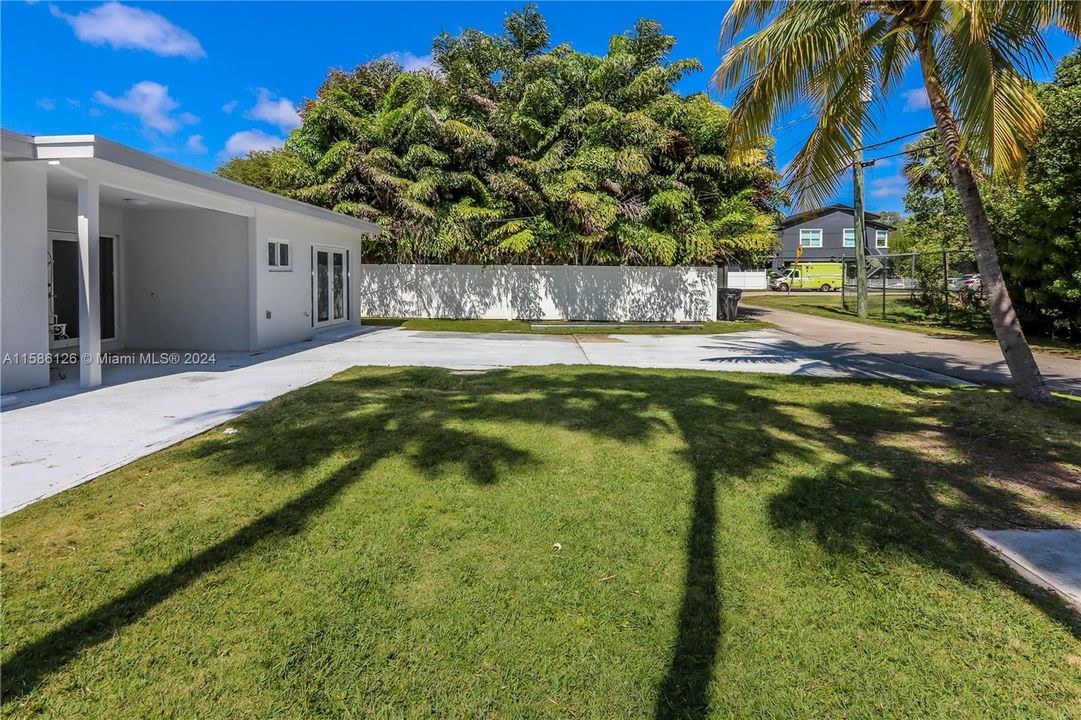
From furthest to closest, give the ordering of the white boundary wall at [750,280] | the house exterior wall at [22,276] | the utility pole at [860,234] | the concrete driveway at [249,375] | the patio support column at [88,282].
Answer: the white boundary wall at [750,280]
the utility pole at [860,234]
the patio support column at [88,282]
the house exterior wall at [22,276]
the concrete driveway at [249,375]

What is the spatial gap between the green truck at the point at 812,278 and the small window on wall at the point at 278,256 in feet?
123

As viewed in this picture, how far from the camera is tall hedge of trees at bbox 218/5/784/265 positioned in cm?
1831

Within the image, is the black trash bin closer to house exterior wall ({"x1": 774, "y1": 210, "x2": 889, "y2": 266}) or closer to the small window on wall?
the small window on wall

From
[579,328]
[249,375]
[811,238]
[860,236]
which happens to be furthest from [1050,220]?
[811,238]

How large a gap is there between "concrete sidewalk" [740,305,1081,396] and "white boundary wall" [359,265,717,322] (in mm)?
3204

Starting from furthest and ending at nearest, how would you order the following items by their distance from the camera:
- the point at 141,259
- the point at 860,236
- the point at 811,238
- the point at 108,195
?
1. the point at 811,238
2. the point at 860,236
3. the point at 141,259
4. the point at 108,195

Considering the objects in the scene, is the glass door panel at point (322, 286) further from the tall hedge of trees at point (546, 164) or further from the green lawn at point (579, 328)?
the tall hedge of trees at point (546, 164)

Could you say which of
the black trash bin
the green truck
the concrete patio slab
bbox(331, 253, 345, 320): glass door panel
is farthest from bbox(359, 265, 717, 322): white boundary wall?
the green truck

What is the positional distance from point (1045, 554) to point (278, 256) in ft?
39.5

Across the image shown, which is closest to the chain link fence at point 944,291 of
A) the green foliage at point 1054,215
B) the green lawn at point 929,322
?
the green lawn at point 929,322

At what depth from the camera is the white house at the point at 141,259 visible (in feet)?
22.8

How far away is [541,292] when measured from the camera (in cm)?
2081

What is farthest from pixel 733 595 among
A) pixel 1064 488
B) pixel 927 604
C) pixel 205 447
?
pixel 205 447

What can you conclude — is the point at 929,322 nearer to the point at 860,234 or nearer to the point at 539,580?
the point at 860,234
